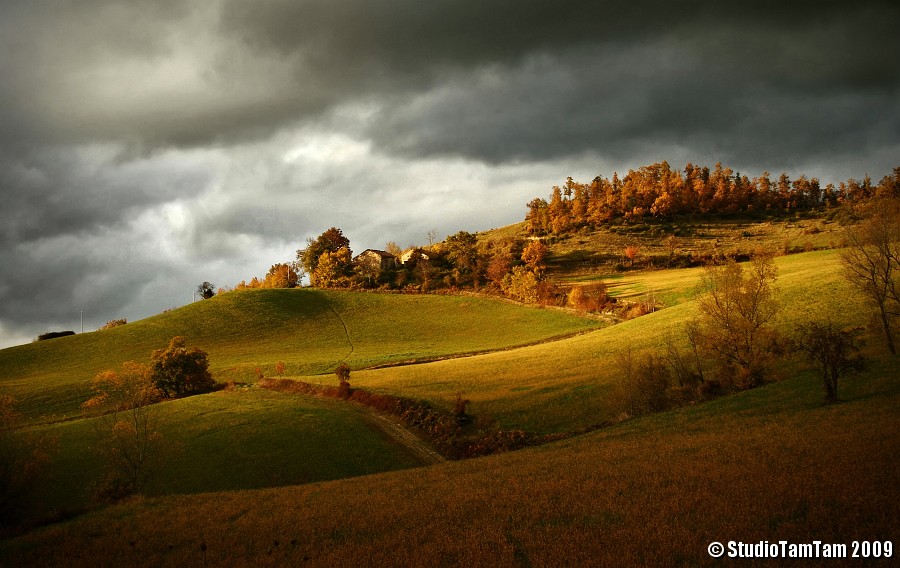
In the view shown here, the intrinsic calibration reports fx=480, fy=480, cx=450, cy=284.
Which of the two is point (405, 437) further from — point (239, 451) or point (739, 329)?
point (739, 329)

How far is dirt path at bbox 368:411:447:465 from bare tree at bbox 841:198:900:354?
37360mm

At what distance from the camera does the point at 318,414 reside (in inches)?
1881

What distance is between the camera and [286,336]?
102 m

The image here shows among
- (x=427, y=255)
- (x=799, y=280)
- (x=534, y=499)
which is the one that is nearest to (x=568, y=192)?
(x=427, y=255)

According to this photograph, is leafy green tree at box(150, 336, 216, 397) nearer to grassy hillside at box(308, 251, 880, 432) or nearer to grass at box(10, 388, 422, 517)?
grass at box(10, 388, 422, 517)

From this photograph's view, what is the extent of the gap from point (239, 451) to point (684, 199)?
185m

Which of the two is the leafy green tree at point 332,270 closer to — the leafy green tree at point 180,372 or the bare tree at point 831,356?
the leafy green tree at point 180,372

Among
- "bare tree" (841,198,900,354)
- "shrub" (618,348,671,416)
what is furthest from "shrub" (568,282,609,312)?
"shrub" (618,348,671,416)

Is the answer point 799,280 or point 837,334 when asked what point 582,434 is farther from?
point 799,280

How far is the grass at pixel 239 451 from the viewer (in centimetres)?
3453

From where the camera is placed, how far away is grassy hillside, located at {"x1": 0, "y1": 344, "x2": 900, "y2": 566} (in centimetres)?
1121

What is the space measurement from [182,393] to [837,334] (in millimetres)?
70203

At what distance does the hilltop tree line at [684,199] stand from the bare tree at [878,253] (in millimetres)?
137564

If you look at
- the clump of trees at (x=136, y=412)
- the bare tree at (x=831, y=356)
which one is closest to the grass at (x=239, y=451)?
the clump of trees at (x=136, y=412)
